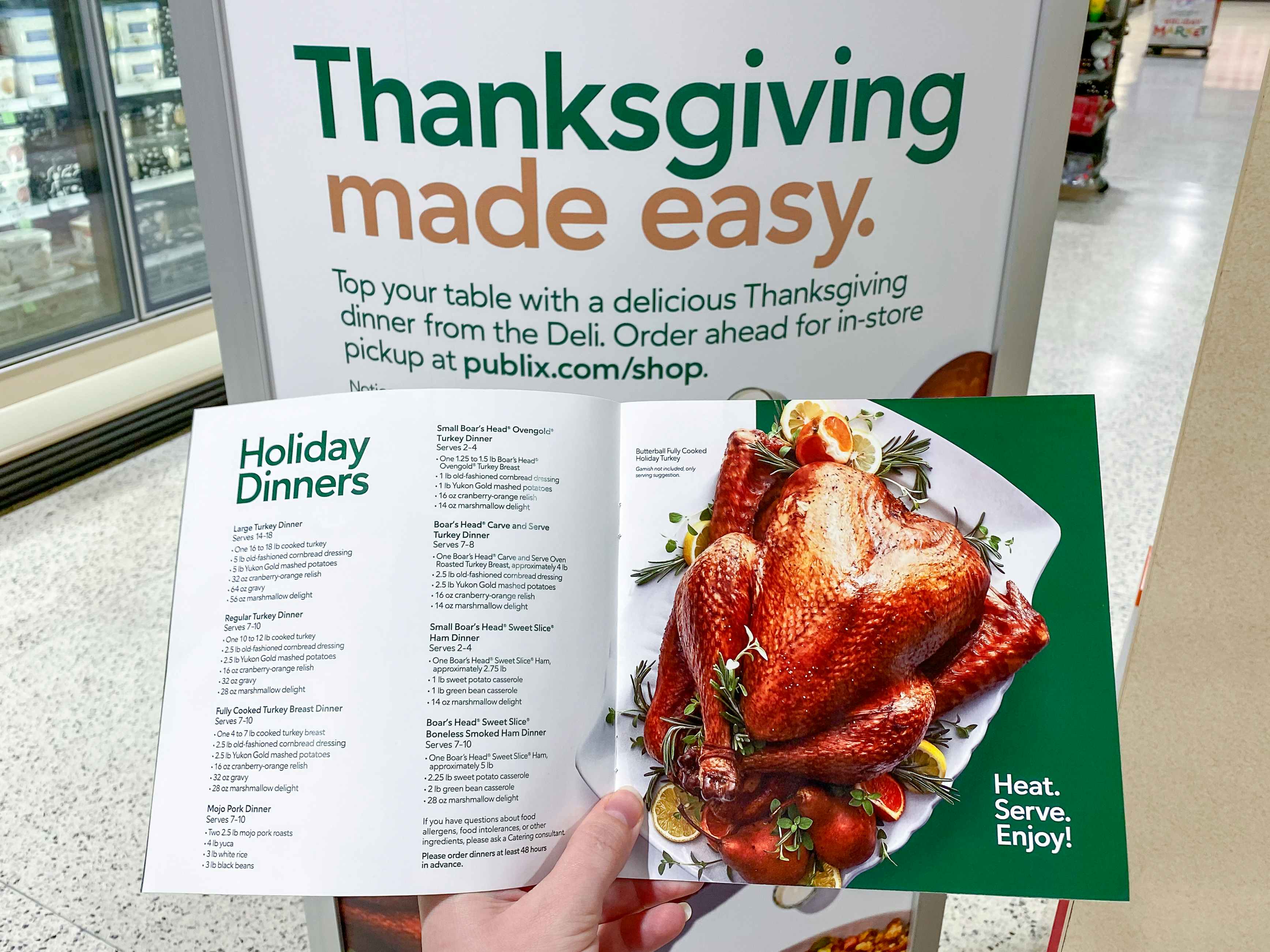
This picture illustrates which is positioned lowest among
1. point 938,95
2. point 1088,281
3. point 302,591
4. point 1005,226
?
point 1088,281

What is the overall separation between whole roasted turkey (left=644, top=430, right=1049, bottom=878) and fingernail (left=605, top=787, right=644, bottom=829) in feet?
0.12

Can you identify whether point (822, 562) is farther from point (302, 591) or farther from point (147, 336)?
point (147, 336)

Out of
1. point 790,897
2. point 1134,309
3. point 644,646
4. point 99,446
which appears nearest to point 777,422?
point 644,646

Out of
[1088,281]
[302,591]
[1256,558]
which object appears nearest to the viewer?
[302,591]

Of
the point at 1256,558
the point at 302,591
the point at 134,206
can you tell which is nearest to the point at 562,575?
the point at 302,591

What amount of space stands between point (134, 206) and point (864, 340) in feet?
11.7

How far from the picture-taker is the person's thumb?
0.82m

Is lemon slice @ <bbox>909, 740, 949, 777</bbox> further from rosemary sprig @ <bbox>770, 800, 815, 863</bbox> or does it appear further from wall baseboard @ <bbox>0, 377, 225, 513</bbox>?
wall baseboard @ <bbox>0, 377, 225, 513</bbox>

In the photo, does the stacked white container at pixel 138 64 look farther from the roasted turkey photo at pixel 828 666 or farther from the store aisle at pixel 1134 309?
the roasted turkey photo at pixel 828 666

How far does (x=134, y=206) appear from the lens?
3791mm

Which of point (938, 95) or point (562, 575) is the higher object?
point (938, 95)

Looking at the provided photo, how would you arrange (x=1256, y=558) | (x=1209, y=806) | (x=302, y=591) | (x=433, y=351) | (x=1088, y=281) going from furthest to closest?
(x=1088, y=281)
(x=1209, y=806)
(x=1256, y=558)
(x=433, y=351)
(x=302, y=591)

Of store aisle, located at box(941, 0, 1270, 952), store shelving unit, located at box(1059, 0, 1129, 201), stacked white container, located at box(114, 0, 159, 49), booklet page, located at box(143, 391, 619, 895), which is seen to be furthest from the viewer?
store shelving unit, located at box(1059, 0, 1129, 201)

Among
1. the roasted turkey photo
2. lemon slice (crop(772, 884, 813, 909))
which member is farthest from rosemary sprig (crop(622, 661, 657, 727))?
lemon slice (crop(772, 884, 813, 909))
